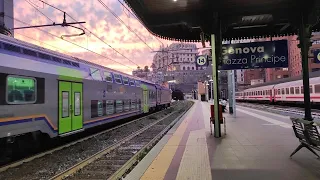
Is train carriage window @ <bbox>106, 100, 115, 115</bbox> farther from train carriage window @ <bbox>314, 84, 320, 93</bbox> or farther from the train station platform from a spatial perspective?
train carriage window @ <bbox>314, 84, 320, 93</bbox>

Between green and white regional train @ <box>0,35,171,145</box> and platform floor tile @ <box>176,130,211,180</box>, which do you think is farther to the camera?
green and white regional train @ <box>0,35,171,145</box>

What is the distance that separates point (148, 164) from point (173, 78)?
5637 cm

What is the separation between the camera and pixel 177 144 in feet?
32.8

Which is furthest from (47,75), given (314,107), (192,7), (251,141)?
(314,107)

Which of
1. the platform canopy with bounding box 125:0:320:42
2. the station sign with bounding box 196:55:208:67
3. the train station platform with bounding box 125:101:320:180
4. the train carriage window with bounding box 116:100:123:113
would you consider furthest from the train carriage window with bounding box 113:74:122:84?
the train station platform with bounding box 125:101:320:180

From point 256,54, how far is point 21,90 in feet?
28.7

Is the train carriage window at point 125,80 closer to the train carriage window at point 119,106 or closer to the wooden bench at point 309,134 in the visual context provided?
the train carriage window at point 119,106

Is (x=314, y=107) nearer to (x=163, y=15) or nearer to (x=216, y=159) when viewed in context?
(x=163, y=15)

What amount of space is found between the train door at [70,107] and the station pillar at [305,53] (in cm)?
750

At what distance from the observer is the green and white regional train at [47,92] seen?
8.30m


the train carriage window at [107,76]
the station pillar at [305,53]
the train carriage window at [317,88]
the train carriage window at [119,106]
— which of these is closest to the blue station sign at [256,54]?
the station pillar at [305,53]

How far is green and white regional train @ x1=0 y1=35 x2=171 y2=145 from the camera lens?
27.2 feet

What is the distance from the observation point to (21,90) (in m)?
8.82

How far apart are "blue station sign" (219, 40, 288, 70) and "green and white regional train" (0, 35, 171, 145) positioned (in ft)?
18.5
